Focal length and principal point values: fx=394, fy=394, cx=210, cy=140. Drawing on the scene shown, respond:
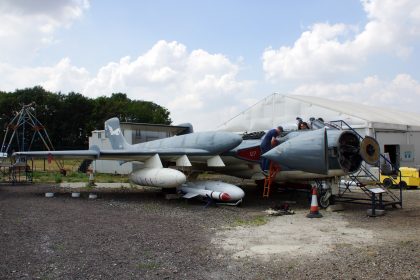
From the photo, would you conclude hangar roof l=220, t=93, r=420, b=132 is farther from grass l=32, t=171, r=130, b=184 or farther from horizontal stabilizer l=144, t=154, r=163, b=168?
horizontal stabilizer l=144, t=154, r=163, b=168

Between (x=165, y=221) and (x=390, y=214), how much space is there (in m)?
5.72

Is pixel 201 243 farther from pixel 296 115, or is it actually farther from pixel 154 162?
pixel 296 115

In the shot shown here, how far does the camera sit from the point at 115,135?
17.8 meters

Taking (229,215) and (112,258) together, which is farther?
(229,215)

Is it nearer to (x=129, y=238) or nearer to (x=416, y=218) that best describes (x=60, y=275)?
(x=129, y=238)

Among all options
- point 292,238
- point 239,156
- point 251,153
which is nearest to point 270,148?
point 251,153

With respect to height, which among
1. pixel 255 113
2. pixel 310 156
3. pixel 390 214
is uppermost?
pixel 255 113

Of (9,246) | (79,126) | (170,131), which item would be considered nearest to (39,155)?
(9,246)

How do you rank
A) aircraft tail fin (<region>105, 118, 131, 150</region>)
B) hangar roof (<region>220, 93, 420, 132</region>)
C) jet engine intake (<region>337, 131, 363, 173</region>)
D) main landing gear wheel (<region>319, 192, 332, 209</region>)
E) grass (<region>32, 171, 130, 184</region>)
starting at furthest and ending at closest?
grass (<region>32, 171, 130, 184</region>) → hangar roof (<region>220, 93, 420, 132</region>) → aircraft tail fin (<region>105, 118, 131, 150</region>) → main landing gear wheel (<region>319, 192, 332, 209</region>) → jet engine intake (<region>337, 131, 363, 173</region>)

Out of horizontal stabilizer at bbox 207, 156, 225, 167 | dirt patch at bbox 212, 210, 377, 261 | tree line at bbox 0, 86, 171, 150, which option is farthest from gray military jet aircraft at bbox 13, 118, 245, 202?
tree line at bbox 0, 86, 171, 150

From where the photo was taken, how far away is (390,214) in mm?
10078

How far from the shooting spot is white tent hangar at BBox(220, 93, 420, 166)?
65.5 feet

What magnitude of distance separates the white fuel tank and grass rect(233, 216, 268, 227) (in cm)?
311

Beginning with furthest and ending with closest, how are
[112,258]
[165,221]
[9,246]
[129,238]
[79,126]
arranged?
1. [79,126]
2. [165,221]
3. [129,238]
4. [9,246]
5. [112,258]
